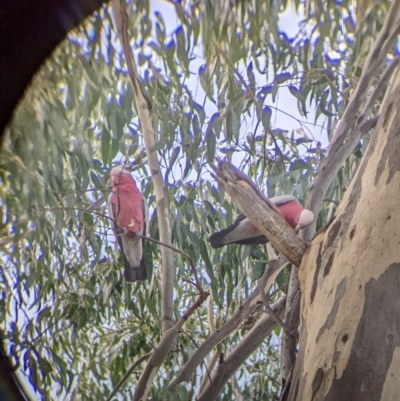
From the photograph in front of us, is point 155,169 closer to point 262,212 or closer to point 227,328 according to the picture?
A: point 262,212

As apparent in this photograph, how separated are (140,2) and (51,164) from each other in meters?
0.27

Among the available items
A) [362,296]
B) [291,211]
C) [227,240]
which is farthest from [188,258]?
[362,296]

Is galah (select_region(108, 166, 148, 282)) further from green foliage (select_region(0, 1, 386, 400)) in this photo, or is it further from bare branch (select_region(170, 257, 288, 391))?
bare branch (select_region(170, 257, 288, 391))

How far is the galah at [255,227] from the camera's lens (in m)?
0.73

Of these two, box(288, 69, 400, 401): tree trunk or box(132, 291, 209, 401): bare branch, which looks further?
box(132, 291, 209, 401): bare branch

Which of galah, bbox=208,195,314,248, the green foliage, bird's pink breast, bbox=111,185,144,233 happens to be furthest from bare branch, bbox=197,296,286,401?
bird's pink breast, bbox=111,185,144,233

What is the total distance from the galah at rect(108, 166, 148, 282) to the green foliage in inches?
0.6

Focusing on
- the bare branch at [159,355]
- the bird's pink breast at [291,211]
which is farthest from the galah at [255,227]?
the bare branch at [159,355]

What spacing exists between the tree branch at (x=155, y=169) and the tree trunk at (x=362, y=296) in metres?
0.23

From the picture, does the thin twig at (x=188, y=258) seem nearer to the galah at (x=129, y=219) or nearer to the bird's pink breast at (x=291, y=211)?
the galah at (x=129, y=219)

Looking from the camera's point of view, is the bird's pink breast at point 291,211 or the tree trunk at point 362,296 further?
the bird's pink breast at point 291,211

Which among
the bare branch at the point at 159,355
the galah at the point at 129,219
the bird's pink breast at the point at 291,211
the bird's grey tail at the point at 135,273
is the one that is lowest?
the bare branch at the point at 159,355

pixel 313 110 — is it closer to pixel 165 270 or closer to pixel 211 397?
pixel 165 270

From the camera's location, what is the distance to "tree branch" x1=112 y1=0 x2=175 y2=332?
0.70 meters
